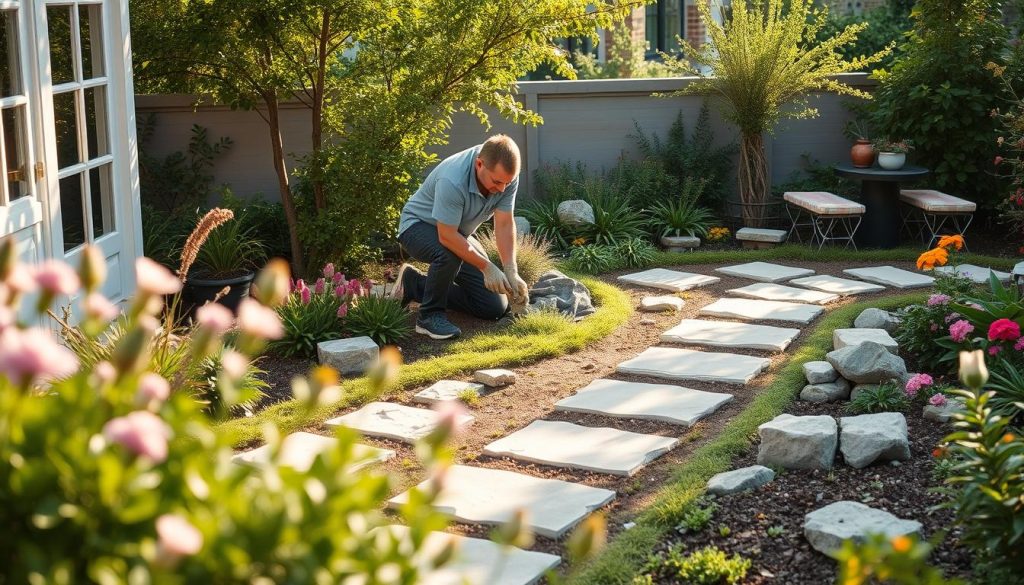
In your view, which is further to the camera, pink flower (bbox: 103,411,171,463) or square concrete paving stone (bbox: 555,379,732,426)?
square concrete paving stone (bbox: 555,379,732,426)

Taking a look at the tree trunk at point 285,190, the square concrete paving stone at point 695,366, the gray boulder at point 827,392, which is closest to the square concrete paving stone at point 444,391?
the square concrete paving stone at point 695,366

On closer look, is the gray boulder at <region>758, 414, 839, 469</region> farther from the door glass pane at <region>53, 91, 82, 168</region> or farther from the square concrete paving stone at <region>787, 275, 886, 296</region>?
the door glass pane at <region>53, 91, 82, 168</region>

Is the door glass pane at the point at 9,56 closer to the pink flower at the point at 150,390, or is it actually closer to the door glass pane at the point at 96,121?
the door glass pane at the point at 96,121

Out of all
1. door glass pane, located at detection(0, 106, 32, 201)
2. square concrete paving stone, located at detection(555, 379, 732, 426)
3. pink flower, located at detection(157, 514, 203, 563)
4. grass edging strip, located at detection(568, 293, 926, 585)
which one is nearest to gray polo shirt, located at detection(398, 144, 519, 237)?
square concrete paving stone, located at detection(555, 379, 732, 426)

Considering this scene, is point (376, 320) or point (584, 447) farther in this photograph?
point (376, 320)

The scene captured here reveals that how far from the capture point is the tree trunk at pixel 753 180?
979cm

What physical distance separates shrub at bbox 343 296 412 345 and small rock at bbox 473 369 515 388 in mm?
898

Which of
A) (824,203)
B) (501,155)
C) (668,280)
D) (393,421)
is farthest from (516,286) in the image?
(824,203)

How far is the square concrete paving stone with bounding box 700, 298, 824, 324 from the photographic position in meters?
7.07

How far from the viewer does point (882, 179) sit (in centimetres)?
911

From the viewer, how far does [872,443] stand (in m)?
4.41

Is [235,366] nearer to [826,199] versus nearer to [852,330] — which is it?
[852,330]

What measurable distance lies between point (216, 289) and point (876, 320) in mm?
4207

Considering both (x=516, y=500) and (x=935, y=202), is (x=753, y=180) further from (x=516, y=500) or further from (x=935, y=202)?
(x=516, y=500)
